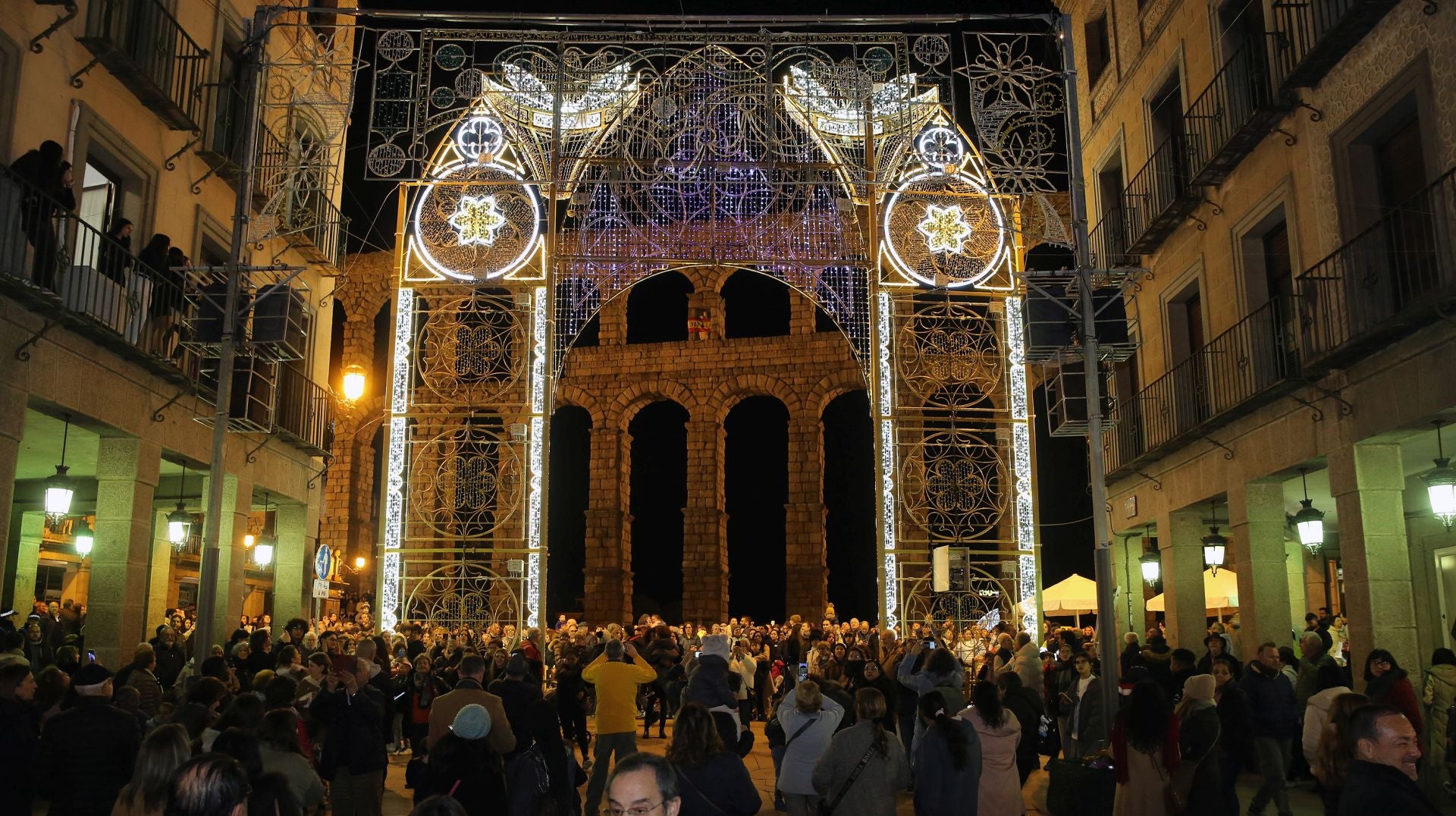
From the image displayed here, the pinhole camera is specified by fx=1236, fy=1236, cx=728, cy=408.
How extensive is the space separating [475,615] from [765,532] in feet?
66.7

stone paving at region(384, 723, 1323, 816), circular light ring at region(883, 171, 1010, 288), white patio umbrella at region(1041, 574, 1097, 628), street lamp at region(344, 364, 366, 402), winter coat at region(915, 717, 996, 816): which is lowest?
stone paving at region(384, 723, 1323, 816)

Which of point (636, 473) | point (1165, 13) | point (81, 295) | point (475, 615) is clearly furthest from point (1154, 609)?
point (636, 473)

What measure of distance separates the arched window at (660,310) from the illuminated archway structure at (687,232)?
1846cm

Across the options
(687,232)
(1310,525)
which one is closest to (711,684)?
(1310,525)

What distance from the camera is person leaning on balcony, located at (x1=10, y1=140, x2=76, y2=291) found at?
1139 centimetres

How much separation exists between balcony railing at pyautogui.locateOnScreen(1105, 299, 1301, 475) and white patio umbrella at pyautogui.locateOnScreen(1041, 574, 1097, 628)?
2.50 meters

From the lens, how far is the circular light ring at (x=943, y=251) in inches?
720

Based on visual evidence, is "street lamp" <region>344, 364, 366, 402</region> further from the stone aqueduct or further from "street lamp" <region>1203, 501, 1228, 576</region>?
"street lamp" <region>1203, 501, 1228, 576</region>

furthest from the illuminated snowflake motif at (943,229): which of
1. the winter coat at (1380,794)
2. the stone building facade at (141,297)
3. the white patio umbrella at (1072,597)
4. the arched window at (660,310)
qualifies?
the arched window at (660,310)

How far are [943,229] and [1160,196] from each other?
310 centimetres

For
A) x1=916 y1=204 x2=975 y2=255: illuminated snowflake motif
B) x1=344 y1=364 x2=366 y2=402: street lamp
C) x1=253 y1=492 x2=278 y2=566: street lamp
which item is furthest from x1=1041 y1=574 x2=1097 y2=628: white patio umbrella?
x1=344 y1=364 x2=366 y2=402: street lamp

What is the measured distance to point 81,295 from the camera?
41.3 feet

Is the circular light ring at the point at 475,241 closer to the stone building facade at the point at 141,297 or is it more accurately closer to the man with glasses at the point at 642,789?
the stone building facade at the point at 141,297

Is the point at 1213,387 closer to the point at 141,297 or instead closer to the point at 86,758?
the point at 141,297
